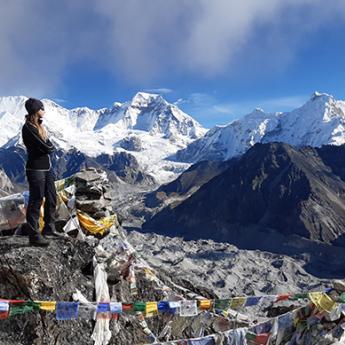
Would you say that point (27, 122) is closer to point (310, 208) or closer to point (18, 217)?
point (18, 217)

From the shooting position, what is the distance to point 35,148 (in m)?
9.95

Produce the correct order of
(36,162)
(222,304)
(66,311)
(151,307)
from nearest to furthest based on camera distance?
(66,311) → (151,307) → (36,162) → (222,304)

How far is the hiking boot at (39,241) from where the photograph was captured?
10.4m

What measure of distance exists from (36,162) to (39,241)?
158cm

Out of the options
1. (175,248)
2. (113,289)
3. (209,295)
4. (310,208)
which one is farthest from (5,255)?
(310,208)

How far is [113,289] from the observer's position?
12.2 m

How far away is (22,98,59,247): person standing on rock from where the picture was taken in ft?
32.4

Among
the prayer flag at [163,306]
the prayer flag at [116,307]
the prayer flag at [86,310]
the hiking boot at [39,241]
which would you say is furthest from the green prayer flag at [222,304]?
the hiking boot at [39,241]

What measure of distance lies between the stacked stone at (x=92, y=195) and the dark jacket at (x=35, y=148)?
495cm

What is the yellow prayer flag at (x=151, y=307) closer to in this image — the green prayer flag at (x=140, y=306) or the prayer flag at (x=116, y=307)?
the green prayer flag at (x=140, y=306)

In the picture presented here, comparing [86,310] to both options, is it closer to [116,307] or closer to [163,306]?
[116,307]

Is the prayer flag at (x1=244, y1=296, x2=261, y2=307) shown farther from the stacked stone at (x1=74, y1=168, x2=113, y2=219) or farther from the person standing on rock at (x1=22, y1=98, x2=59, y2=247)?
the stacked stone at (x1=74, y1=168, x2=113, y2=219)

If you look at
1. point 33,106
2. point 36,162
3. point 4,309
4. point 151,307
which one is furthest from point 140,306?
point 33,106

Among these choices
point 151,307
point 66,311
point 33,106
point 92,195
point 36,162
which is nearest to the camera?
point 66,311
